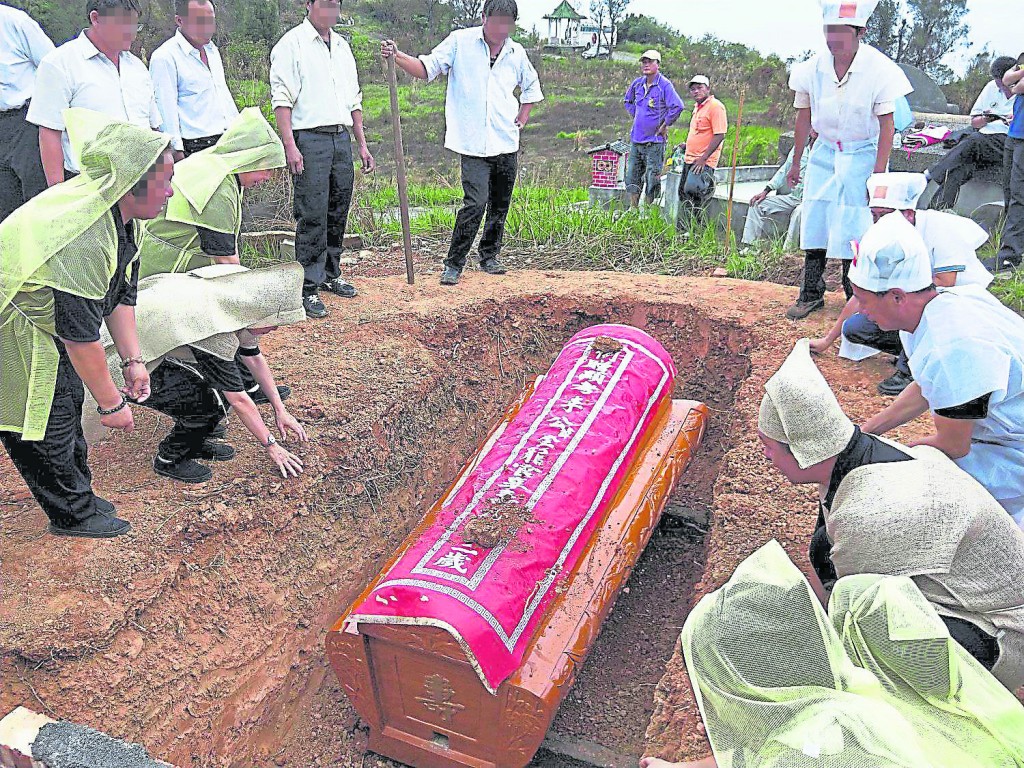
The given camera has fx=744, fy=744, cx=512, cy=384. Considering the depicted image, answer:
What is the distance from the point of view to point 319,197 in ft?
15.4

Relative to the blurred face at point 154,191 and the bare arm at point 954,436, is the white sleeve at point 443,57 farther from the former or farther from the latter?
the bare arm at point 954,436

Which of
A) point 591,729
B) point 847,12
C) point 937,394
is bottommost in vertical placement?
point 591,729

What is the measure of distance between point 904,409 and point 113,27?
3.83 m

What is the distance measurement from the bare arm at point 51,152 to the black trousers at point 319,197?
4.47 ft

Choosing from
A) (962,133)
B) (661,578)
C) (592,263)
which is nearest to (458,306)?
(592,263)

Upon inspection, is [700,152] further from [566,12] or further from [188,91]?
[566,12]

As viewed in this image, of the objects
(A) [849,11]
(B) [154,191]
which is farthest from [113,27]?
(A) [849,11]

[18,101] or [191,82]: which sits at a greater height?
[191,82]

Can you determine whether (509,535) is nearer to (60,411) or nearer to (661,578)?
(661,578)

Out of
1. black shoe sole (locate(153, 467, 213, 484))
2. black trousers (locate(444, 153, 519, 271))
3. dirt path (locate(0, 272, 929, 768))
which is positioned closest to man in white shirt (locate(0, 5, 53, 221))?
dirt path (locate(0, 272, 929, 768))

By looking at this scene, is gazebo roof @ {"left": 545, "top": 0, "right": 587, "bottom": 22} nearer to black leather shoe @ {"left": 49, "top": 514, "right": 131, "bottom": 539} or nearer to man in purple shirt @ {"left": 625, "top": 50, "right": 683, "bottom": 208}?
man in purple shirt @ {"left": 625, "top": 50, "right": 683, "bottom": 208}

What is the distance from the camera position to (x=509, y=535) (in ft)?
9.42

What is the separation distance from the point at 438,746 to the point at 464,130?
3.95 m

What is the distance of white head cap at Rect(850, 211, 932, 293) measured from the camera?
2.29 meters
